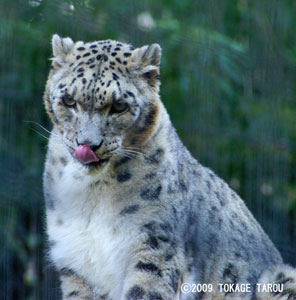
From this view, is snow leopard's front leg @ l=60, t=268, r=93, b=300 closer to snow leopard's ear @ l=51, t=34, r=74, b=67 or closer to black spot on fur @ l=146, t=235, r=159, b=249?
black spot on fur @ l=146, t=235, r=159, b=249

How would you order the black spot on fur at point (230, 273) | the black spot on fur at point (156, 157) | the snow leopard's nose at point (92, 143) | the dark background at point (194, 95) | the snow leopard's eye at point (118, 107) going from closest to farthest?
1. the snow leopard's nose at point (92, 143)
2. the snow leopard's eye at point (118, 107)
3. the black spot on fur at point (156, 157)
4. the black spot on fur at point (230, 273)
5. the dark background at point (194, 95)

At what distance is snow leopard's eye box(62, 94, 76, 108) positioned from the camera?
361cm

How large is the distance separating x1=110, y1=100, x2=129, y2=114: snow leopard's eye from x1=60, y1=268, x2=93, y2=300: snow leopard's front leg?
1.05 metres

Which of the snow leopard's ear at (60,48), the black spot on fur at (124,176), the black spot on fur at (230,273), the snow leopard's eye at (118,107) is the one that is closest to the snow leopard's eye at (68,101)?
the snow leopard's eye at (118,107)

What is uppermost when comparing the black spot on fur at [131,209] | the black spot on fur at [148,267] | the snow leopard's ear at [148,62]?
the snow leopard's ear at [148,62]

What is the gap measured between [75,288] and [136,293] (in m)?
0.53

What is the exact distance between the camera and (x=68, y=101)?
11.9 ft

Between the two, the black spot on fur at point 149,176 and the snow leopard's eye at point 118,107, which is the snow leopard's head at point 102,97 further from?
the black spot on fur at point 149,176

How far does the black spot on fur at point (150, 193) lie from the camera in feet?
12.5

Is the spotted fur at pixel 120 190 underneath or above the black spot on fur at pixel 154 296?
above

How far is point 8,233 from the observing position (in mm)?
5734

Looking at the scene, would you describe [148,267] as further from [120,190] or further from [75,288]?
[75,288]

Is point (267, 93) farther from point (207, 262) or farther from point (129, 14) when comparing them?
point (207, 262)

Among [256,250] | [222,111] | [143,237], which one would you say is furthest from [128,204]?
[222,111]
